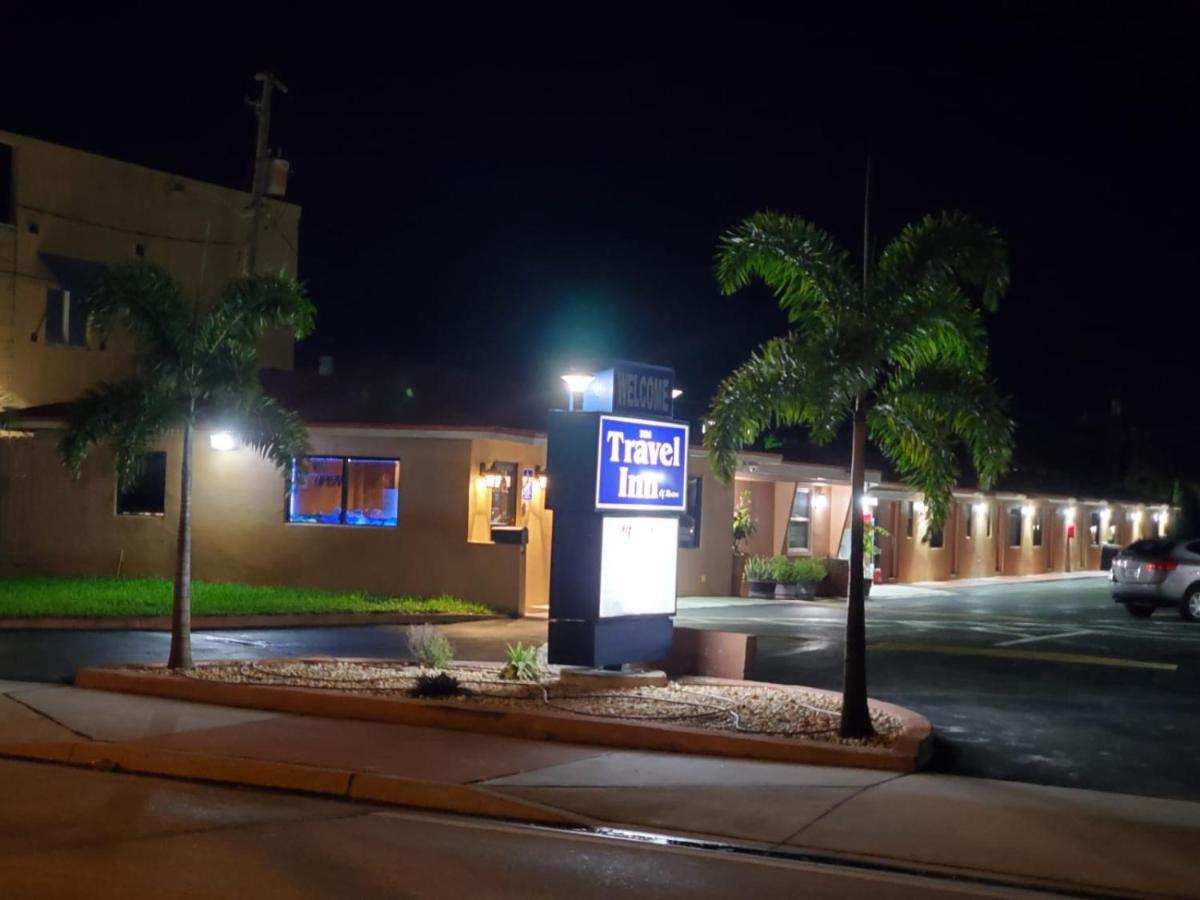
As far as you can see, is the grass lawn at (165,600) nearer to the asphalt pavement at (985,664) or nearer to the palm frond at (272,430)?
the asphalt pavement at (985,664)

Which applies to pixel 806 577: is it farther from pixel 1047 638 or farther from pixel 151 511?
pixel 151 511

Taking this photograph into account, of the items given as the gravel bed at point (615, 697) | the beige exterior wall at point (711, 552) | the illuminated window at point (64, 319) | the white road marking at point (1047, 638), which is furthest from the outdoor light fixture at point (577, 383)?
the illuminated window at point (64, 319)

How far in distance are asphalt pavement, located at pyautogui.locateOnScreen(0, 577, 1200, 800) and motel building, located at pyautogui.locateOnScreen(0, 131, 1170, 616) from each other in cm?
244

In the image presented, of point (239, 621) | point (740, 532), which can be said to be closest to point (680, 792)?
point (239, 621)

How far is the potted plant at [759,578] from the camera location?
30672 millimetres

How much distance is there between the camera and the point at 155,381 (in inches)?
600

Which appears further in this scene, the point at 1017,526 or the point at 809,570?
the point at 1017,526

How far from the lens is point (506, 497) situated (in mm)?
25672

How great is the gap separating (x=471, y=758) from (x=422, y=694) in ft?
7.69

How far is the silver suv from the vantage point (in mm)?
27250

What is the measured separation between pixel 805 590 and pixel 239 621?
45.5ft

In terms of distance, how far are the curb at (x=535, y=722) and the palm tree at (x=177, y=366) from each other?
947 mm

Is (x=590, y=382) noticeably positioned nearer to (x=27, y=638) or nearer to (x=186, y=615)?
(x=186, y=615)

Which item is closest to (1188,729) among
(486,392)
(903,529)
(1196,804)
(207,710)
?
(1196,804)
